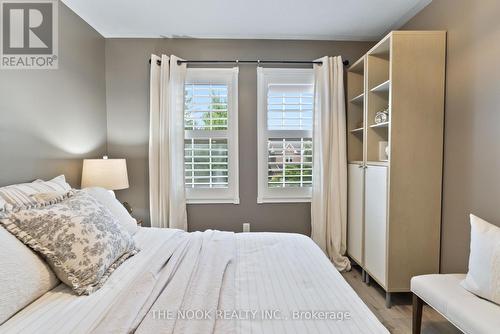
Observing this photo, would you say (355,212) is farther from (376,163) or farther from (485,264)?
(485,264)

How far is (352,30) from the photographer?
107 inches

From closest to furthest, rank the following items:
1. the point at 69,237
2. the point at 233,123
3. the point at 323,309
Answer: the point at 323,309 < the point at 69,237 < the point at 233,123

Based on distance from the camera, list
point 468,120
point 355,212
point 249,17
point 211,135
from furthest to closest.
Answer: point 211,135 < point 355,212 < point 249,17 < point 468,120

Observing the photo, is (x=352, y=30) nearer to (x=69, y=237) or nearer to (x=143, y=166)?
(x=143, y=166)

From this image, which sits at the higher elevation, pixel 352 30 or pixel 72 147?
pixel 352 30

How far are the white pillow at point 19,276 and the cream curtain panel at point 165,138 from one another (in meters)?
1.65

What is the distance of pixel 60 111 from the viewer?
2.15 meters

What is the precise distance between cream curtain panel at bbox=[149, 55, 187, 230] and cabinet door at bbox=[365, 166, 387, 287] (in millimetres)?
1894

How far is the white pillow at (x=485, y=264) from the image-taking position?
1363 millimetres

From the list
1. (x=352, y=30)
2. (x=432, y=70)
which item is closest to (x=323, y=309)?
(x=432, y=70)

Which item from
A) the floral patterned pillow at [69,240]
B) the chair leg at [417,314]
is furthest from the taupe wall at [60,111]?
the chair leg at [417,314]

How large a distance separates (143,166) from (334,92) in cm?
225

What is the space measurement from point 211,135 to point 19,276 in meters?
Result: 2.15

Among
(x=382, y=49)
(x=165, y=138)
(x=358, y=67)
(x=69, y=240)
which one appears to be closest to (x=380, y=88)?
(x=382, y=49)
